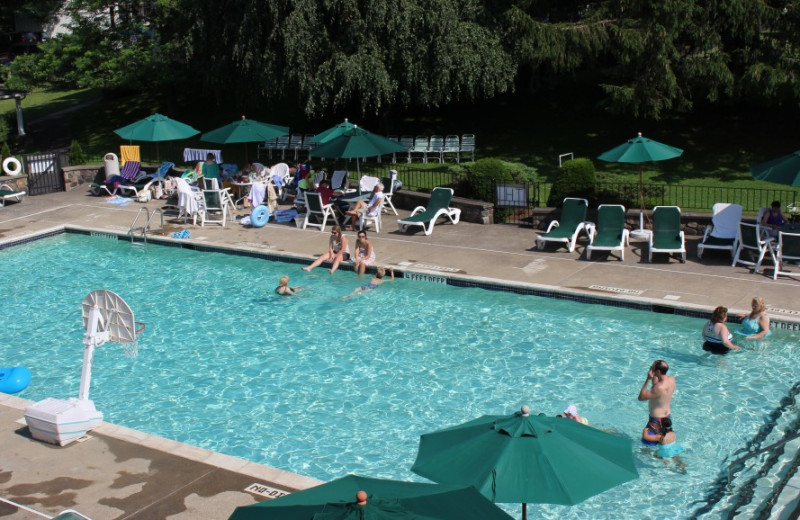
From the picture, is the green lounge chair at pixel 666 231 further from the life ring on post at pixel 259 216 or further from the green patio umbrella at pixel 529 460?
the green patio umbrella at pixel 529 460

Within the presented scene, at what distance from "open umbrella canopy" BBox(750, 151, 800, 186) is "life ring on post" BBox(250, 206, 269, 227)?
1063 centimetres

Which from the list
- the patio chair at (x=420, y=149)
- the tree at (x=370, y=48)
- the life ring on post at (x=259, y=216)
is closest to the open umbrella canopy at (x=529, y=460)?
the life ring on post at (x=259, y=216)

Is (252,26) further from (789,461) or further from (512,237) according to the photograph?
(789,461)

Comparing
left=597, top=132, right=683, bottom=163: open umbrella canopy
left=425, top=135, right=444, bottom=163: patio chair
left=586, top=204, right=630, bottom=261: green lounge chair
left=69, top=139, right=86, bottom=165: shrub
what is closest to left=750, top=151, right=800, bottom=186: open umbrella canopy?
left=597, top=132, right=683, bottom=163: open umbrella canopy

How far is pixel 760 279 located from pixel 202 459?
9951 millimetres

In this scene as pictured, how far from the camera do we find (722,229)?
16.1 m

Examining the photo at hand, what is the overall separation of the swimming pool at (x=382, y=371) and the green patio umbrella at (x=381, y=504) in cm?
334

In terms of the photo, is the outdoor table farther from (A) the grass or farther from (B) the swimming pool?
(B) the swimming pool

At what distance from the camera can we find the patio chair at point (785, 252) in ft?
48.5

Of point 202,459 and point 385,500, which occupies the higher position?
point 385,500

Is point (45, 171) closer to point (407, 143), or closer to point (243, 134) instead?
point (243, 134)

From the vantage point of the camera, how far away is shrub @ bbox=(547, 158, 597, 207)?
18469mm

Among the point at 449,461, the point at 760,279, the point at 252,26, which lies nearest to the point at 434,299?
the point at 760,279

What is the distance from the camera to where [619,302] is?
1424 centimetres
